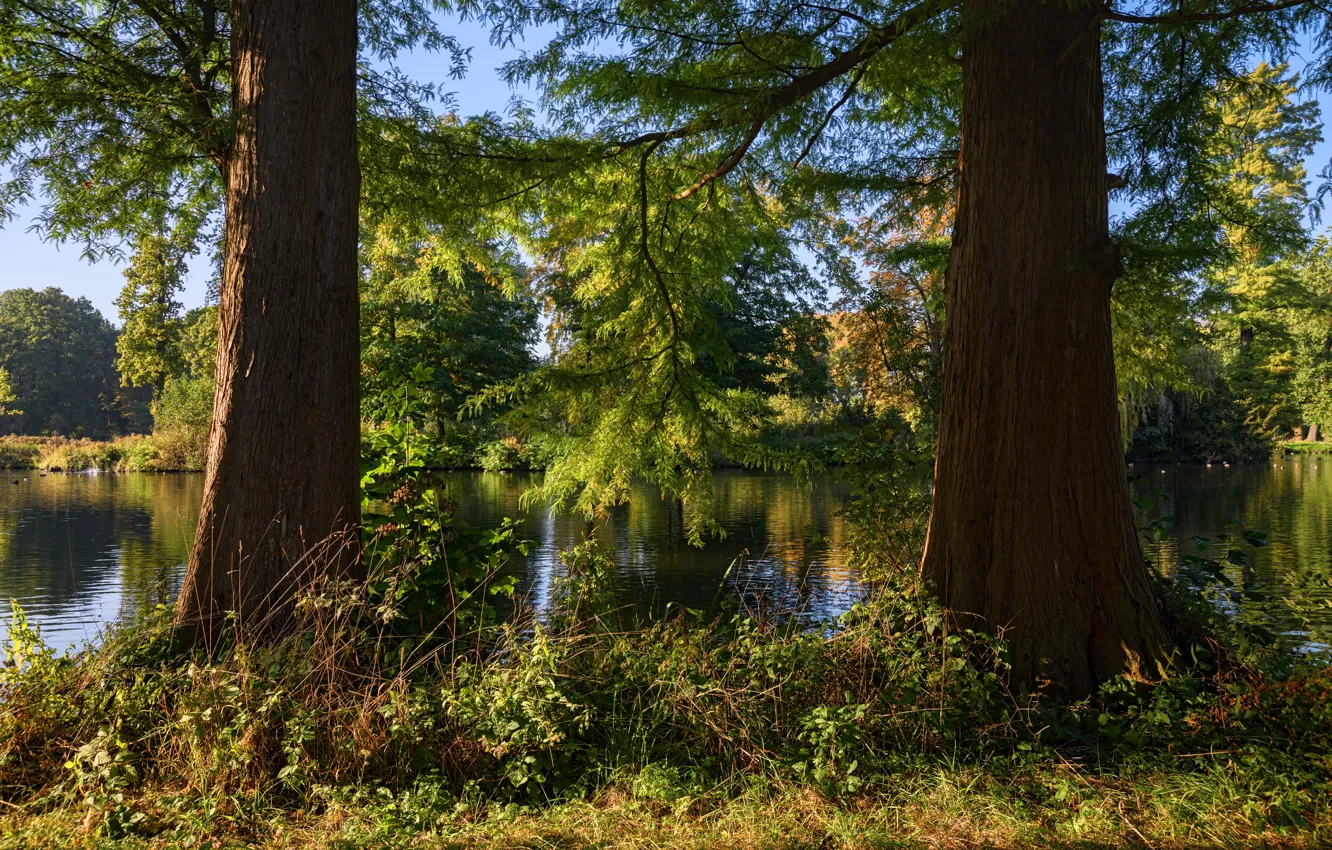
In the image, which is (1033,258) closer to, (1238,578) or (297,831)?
(297,831)

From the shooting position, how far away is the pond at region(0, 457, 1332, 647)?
754 centimetres

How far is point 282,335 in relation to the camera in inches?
151

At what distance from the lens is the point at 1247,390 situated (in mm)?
32219

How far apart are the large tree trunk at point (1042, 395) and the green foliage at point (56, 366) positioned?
195 ft

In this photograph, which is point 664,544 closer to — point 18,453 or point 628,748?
point 628,748

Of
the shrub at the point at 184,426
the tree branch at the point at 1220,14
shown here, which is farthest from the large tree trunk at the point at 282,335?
the shrub at the point at 184,426

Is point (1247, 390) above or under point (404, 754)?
above

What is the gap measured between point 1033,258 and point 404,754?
375cm

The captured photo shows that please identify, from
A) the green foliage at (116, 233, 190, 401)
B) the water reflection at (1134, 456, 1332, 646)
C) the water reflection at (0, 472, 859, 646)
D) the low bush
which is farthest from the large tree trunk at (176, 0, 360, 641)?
the low bush

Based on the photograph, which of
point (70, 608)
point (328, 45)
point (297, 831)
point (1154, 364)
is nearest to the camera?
point (297, 831)

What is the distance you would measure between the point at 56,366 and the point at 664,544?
59.2 metres

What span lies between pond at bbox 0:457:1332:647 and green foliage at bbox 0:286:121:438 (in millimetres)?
35952

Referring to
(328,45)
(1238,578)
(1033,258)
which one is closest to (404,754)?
(328,45)

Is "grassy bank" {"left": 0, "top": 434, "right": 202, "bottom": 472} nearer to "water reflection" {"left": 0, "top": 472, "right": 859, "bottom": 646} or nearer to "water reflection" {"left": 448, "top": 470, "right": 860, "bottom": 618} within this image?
"water reflection" {"left": 0, "top": 472, "right": 859, "bottom": 646}
